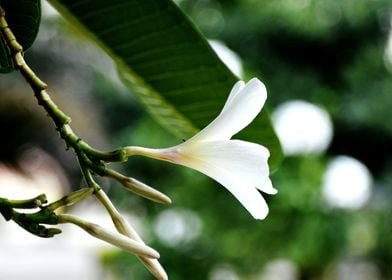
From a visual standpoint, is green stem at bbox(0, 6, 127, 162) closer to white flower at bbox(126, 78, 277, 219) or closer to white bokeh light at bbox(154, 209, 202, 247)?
white flower at bbox(126, 78, 277, 219)

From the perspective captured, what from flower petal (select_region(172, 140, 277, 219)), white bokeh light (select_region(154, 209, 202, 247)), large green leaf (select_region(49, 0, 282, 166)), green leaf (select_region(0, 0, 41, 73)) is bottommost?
flower petal (select_region(172, 140, 277, 219))

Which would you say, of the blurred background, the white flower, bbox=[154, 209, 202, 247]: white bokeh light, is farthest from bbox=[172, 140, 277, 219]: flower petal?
bbox=[154, 209, 202, 247]: white bokeh light

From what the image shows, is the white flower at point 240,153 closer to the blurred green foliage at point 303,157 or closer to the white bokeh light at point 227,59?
the white bokeh light at point 227,59

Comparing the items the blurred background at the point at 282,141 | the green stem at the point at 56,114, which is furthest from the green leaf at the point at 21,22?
the blurred background at the point at 282,141

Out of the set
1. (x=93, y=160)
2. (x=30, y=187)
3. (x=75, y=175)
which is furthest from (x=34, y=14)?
(x=75, y=175)

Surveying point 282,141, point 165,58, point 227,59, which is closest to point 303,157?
point 282,141

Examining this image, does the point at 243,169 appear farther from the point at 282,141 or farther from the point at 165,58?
the point at 282,141

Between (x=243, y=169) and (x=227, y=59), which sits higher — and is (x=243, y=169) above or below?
below
